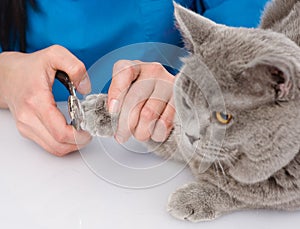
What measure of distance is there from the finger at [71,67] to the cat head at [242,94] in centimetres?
20

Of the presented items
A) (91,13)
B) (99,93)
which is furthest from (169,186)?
(91,13)

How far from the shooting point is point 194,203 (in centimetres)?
59

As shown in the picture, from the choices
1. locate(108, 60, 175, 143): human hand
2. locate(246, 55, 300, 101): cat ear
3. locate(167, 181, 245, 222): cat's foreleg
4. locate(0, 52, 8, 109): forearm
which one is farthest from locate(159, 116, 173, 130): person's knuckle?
locate(0, 52, 8, 109): forearm

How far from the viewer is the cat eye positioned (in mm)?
504

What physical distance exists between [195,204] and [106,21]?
54cm

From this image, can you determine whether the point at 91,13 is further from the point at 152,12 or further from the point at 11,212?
the point at 11,212

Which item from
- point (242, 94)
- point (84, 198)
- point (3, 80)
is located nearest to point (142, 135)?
point (84, 198)

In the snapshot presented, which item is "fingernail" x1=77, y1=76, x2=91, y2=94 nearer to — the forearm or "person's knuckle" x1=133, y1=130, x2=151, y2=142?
A: "person's knuckle" x1=133, y1=130, x2=151, y2=142

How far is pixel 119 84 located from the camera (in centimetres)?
67

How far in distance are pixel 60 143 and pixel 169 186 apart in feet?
0.63

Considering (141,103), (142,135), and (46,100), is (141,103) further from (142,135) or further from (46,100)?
(46,100)

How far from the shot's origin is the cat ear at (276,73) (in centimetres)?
45

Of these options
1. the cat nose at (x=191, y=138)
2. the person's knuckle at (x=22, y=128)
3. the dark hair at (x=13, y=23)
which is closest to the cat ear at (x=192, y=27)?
the cat nose at (x=191, y=138)

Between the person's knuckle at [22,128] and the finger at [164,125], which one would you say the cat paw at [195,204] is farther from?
the person's knuckle at [22,128]
